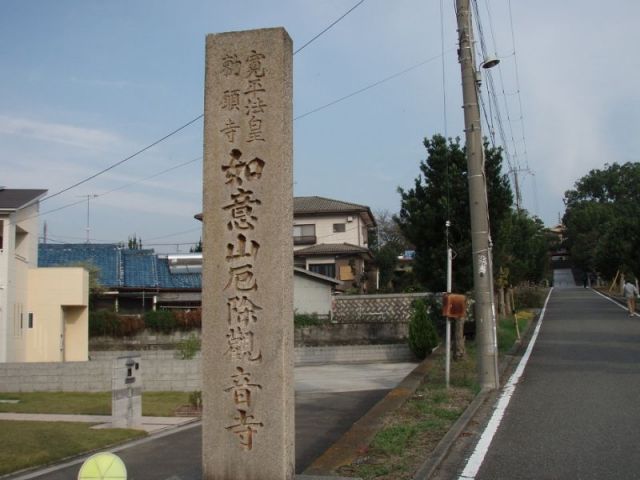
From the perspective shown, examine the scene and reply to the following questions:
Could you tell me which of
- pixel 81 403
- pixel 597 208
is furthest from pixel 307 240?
pixel 597 208

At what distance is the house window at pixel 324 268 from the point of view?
146ft

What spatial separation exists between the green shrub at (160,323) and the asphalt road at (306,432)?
13.5 metres

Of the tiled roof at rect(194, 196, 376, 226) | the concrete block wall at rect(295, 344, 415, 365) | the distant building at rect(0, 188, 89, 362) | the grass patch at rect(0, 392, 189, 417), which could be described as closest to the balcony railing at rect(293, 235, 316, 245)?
the tiled roof at rect(194, 196, 376, 226)

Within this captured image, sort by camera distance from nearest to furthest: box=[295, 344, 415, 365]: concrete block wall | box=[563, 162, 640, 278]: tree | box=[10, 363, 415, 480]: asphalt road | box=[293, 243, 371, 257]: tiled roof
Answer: box=[10, 363, 415, 480]: asphalt road, box=[295, 344, 415, 365]: concrete block wall, box=[293, 243, 371, 257]: tiled roof, box=[563, 162, 640, 278]: tree

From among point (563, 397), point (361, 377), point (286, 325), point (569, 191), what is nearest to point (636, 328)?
point (361, 377)

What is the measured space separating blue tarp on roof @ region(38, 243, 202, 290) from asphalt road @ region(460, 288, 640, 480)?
24.0m

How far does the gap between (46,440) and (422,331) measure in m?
14.6

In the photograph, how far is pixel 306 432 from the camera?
10555 millimetres

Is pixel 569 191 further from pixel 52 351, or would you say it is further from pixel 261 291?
pixel 261 291

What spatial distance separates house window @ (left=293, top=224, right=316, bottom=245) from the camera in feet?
156

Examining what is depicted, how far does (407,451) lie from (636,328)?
1910cm

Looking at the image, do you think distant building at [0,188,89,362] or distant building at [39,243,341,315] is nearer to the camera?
distant building at [0,188,89,362]

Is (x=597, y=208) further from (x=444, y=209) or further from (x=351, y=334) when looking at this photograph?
(x=444, y=209)

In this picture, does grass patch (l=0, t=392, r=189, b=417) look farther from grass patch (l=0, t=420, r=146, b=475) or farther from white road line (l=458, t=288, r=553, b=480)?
white road line (l=458, t=288, r=553, b=480)
